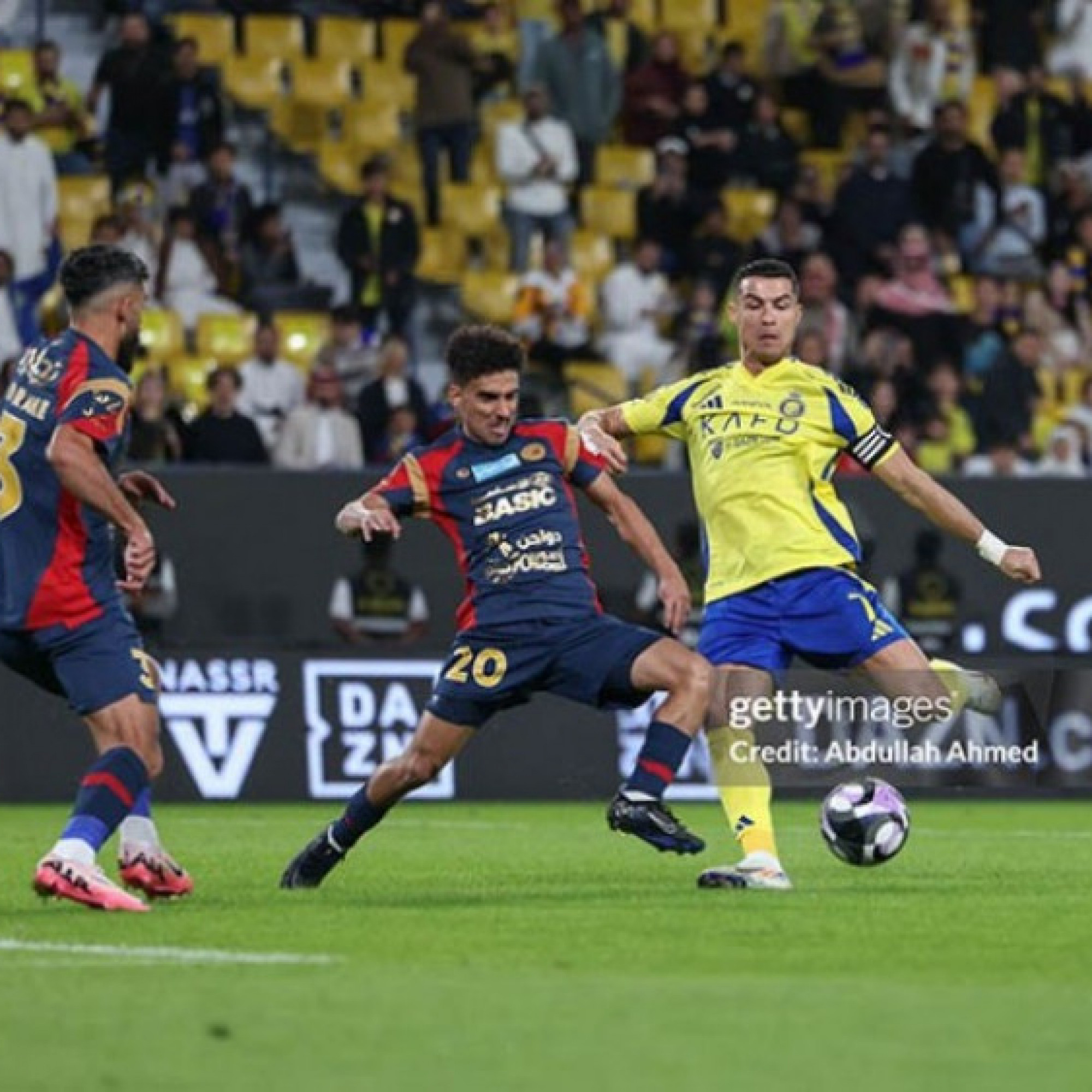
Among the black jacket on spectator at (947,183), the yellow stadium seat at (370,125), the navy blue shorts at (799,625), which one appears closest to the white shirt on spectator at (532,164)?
the yellow stadium seat at (370,125)

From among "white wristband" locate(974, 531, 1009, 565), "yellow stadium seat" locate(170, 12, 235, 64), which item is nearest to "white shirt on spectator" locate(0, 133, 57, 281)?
"yellow stadium seat" locate(170, 12, 235, 64)

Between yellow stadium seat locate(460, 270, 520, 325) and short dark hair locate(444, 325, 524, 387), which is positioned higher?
short dark hair locate(444, 325, 524, 387)

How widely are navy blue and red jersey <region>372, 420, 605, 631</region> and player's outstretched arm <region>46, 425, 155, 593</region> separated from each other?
1.34 metres

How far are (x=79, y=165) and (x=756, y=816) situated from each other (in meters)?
12.9

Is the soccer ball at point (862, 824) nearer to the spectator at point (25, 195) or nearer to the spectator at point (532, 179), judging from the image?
Result: the spectator at point (25, 195)

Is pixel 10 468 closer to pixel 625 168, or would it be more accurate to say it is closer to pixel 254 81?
pixel 254 81

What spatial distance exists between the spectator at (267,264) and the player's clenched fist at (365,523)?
12.2 metres

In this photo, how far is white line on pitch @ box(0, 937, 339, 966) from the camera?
29.1 ft

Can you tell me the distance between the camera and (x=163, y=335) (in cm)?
2217

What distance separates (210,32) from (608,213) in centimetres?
331

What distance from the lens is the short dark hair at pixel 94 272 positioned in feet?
34.4

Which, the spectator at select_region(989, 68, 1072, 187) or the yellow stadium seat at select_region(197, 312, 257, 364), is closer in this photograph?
the yellow stadium seat at select_region(197, 312, 257, 364)

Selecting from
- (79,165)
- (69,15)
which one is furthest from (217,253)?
(69,15)

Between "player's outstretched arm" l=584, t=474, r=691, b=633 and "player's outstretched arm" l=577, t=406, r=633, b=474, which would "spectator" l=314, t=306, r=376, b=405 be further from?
"player's outstretched arm" l=584, t=474, r=691, b=633
